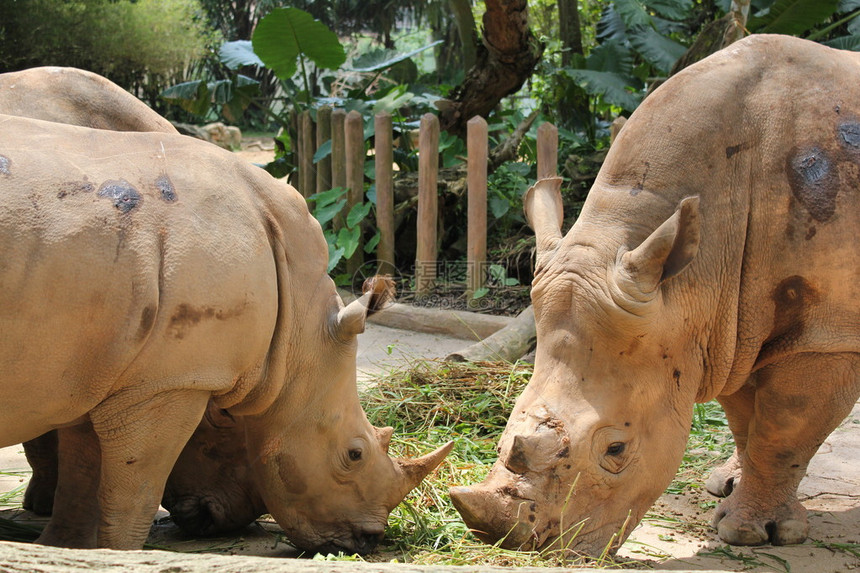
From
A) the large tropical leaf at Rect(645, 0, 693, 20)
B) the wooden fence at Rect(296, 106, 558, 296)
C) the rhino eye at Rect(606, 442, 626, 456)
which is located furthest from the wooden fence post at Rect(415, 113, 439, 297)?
the rhino eye at Rect(606, 442, 626, 456)

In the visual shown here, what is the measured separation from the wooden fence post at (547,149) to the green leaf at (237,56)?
5.08 m

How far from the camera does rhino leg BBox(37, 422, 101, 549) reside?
372 cm

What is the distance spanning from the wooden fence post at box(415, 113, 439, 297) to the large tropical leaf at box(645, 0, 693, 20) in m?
3.99

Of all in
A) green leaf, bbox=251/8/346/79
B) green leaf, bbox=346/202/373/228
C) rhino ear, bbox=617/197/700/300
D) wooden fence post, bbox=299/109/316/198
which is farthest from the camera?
green leaf, bbox=251/8/346/79

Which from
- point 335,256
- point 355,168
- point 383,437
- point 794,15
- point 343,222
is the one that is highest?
point 794,15

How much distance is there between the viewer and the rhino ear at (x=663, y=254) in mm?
3309

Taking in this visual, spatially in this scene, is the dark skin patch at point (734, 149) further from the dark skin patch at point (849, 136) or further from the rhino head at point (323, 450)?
the rhino head at point (323, 450)

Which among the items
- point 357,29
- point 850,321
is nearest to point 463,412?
point 850,321

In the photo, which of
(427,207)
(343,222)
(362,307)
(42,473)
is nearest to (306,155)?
(343,222)

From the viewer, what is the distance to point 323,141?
10.5m

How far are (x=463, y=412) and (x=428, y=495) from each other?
1.32 m

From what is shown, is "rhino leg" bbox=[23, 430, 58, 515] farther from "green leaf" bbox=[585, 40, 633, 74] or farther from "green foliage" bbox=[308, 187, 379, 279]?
"green leaf" bbox=[585, 40, 633, 74]

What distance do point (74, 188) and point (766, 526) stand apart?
296cm

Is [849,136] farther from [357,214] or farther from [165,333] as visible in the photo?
[357,214]
